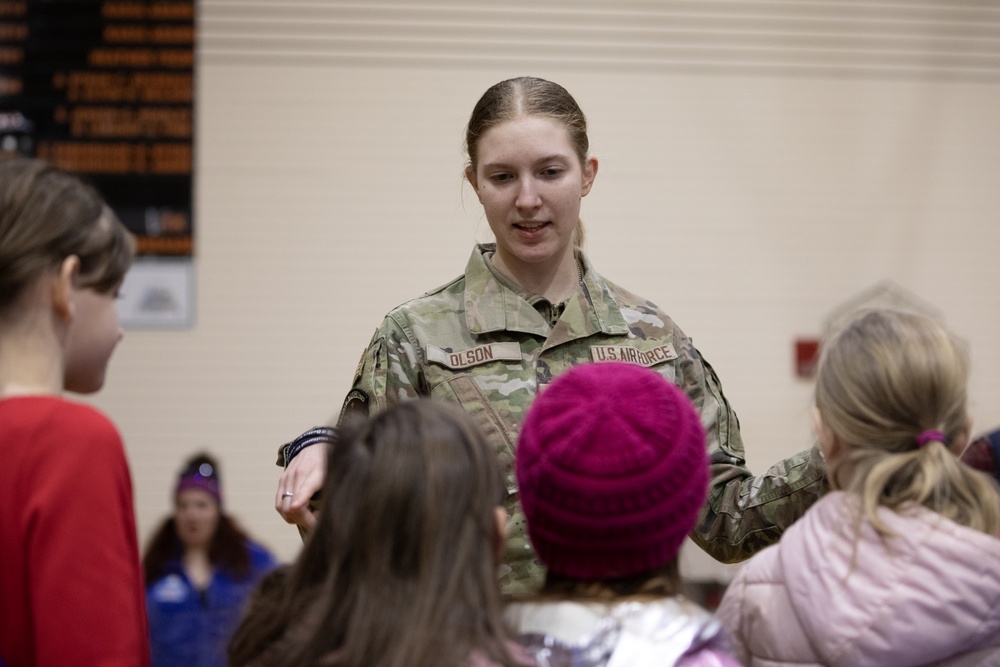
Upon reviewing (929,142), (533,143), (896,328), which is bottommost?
(896,328)

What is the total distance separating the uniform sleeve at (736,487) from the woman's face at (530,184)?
324mm

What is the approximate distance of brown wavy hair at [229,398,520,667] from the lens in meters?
1.13

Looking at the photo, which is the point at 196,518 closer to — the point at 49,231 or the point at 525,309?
the point at 525,309

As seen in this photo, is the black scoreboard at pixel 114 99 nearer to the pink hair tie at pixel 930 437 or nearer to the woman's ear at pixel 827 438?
the woman's ear at pixel 827 438

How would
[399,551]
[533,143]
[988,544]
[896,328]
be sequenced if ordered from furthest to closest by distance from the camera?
[533,143] < [896,328] < [988,544] < [399,551]

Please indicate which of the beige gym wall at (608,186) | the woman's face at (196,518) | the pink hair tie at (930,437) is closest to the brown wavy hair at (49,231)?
the pink hair tie at (930,437)

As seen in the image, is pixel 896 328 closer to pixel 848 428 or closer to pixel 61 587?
pixel 848 428

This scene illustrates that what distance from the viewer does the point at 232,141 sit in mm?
4629

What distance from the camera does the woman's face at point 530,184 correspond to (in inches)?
71.8

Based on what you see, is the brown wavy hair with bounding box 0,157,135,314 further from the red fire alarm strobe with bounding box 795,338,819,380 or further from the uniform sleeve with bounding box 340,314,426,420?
the red fire alarm strobe with bounding box 795,338,819,380

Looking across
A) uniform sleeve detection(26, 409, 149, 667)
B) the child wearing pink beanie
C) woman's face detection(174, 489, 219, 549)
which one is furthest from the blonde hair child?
woman's face detection(174, 489, 219, 549)

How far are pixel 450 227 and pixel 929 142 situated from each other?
219 cm

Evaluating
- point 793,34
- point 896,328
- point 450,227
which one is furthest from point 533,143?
point 793,34

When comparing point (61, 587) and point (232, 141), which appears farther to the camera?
point (232, 141)
